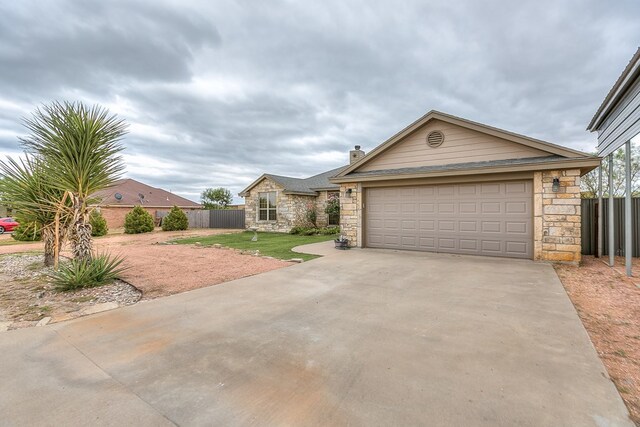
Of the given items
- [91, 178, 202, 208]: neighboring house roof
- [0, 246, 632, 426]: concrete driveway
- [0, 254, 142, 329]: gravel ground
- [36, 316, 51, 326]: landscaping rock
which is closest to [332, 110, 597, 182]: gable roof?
[0, 246, 632, 426]: concrete driveway

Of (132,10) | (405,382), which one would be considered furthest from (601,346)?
(132,10)

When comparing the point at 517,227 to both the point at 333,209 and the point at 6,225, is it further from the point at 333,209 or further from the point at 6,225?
the point at 6,225

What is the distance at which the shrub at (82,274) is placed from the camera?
16.4ft

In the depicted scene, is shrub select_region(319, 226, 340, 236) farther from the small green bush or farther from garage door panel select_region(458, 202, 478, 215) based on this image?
garage door panel select_region(458, 202, 478, 215)

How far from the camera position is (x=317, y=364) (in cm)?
263

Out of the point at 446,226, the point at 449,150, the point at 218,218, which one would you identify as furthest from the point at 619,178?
the point at 218,218

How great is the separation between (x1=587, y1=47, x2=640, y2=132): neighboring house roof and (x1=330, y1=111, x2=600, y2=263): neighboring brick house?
116 cm

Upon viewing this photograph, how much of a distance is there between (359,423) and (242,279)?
182 inches

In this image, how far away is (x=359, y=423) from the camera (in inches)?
73.1

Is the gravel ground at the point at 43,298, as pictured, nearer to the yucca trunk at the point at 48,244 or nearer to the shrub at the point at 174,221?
the yucca trunk at the point at 48,244

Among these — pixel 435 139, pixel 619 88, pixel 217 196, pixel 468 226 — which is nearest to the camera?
pixel 619 88

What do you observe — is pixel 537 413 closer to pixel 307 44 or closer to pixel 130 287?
pixel 130 287

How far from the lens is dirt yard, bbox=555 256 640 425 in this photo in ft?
7.79

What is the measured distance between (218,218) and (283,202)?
8.11 m
